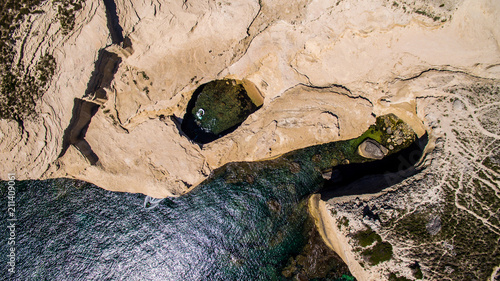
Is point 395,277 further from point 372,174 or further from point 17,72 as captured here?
point 17,72

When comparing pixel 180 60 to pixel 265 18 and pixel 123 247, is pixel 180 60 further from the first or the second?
pixel 123 247

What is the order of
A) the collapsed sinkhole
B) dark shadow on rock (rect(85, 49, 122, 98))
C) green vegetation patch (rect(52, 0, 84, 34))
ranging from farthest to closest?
the collapsed sinkhole, dark shadow on rock (rect(85, 49, 122, 98)), green vegetation patch (rect(52, 0, 84, 34))

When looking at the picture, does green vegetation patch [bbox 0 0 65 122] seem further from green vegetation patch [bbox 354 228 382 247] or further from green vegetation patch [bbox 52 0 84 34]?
green vegetation patch [bbox 354 228 382 247]

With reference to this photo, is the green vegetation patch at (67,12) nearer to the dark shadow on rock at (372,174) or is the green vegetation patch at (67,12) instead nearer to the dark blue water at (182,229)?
the dark blue water at (182,229)

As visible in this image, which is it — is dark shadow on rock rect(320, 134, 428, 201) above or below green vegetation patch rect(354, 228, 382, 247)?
above

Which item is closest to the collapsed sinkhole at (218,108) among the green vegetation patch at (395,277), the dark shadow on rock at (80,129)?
the dark shadow on rock at (80,129)

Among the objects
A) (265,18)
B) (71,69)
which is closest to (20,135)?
(71,69)

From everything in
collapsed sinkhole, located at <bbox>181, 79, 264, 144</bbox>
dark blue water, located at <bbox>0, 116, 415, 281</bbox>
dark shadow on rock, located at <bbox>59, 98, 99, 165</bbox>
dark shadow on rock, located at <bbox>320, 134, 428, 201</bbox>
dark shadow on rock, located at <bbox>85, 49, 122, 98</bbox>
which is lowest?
dark shadow on rock, located at <bbox>320, 134, 428, 201</bbox>

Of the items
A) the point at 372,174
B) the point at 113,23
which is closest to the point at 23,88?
the point at 113,23

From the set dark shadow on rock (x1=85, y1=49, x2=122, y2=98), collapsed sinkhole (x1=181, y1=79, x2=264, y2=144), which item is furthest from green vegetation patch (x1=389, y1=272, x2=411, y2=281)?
dark shadow on rock (x1=85, y1=49, x2=122, y2=98)
